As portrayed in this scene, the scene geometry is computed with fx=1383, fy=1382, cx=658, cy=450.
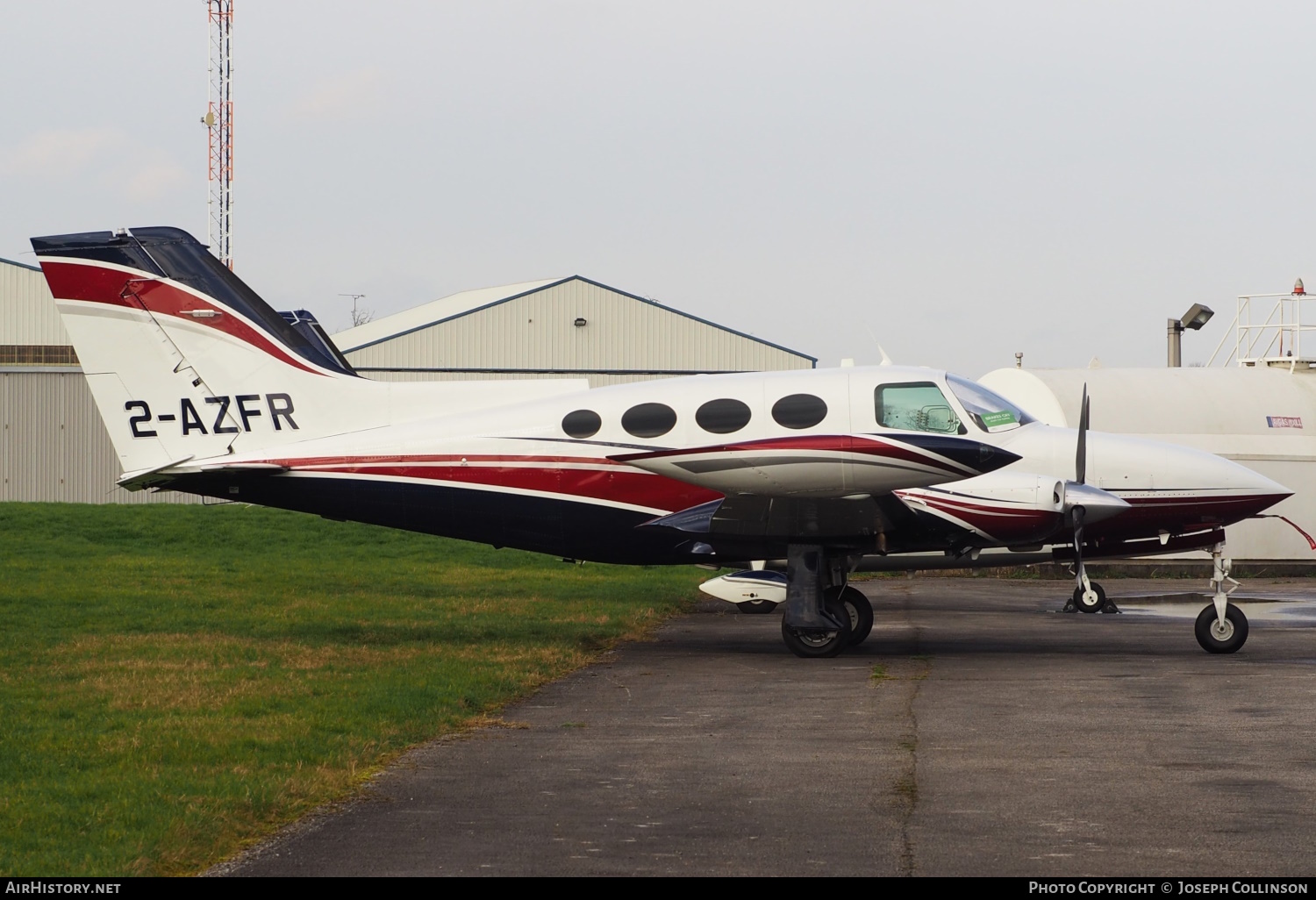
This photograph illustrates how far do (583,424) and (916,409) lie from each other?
11.2 ft

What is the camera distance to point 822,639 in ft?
46.1

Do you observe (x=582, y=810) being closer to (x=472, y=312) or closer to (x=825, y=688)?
(x=825, y=688)

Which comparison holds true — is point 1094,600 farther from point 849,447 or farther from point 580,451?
point 580,451

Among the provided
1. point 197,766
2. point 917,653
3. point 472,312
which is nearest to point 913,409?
point 917,653

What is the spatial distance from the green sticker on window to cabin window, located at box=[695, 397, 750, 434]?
8.23ft

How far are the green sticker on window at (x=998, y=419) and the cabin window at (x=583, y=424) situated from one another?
3979 mm

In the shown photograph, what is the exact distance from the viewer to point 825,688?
39.3 feet

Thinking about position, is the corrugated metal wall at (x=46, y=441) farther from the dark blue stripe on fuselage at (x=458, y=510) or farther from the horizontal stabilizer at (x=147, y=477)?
the dark blue stripe on fuselage at (x=458, y=510)

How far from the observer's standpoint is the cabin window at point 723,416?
546 inches

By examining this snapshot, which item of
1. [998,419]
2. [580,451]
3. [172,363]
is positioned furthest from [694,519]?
[172,363]

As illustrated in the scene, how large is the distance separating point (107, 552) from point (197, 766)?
746 inches

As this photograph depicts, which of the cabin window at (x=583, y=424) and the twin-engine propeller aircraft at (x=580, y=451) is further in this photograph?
the cabin window at (x=583, y=424)

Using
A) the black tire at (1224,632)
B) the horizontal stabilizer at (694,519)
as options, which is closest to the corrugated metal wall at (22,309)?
the horizontal stabilizer at (694,519)

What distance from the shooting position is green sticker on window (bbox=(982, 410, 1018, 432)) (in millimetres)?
14242
